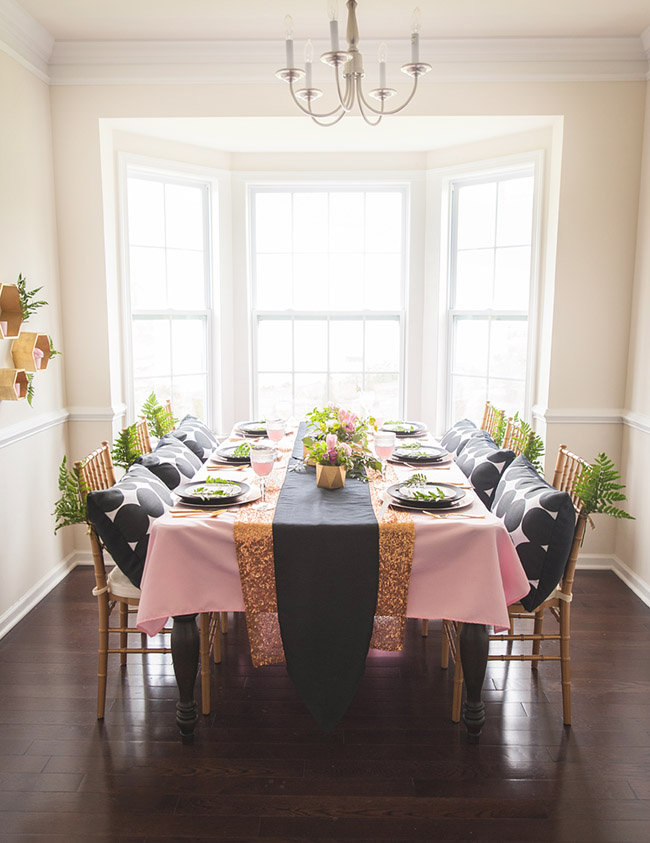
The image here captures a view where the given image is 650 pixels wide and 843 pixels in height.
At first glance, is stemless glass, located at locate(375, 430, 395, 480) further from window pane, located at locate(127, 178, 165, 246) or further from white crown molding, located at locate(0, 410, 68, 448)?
window pane, located at locate(127, 178, 165, 246)

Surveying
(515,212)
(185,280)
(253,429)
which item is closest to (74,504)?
(253,429)

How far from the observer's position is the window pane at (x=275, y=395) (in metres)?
4.86

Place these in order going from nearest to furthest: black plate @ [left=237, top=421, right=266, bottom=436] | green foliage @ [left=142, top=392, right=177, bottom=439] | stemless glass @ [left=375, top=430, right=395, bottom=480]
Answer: stemless glass @ [left=375, top=430, right=395, bottom=480], black plate @ [left=237, top=421, right=266, bottom=436], green foliage @ [left=142, top=392, right=177, bottom=439]

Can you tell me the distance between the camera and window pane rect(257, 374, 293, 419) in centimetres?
486

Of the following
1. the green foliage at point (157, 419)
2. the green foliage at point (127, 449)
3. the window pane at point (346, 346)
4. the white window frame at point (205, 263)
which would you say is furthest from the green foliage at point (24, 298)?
the window pane at point (346, 346)

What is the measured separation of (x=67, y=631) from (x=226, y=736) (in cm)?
119

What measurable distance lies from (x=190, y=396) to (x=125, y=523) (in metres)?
2.29

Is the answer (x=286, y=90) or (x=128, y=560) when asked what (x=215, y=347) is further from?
(x=128, y=560)

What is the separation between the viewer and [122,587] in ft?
8.38

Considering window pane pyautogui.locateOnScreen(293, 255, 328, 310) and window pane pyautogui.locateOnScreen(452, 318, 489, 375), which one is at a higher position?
window pane pyautogui.locateOnScreen(293, 255, 328, 310)

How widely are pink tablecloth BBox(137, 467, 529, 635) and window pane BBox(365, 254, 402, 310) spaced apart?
108 inches

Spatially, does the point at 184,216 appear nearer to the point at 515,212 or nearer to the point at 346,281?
the point at 346,281

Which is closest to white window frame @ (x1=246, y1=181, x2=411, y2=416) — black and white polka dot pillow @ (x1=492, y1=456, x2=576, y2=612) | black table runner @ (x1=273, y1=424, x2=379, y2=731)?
black and white polka dot pillow @ (x1=492, y1=456, x2=576, y2=612)

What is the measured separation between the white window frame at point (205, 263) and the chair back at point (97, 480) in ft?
4.58
